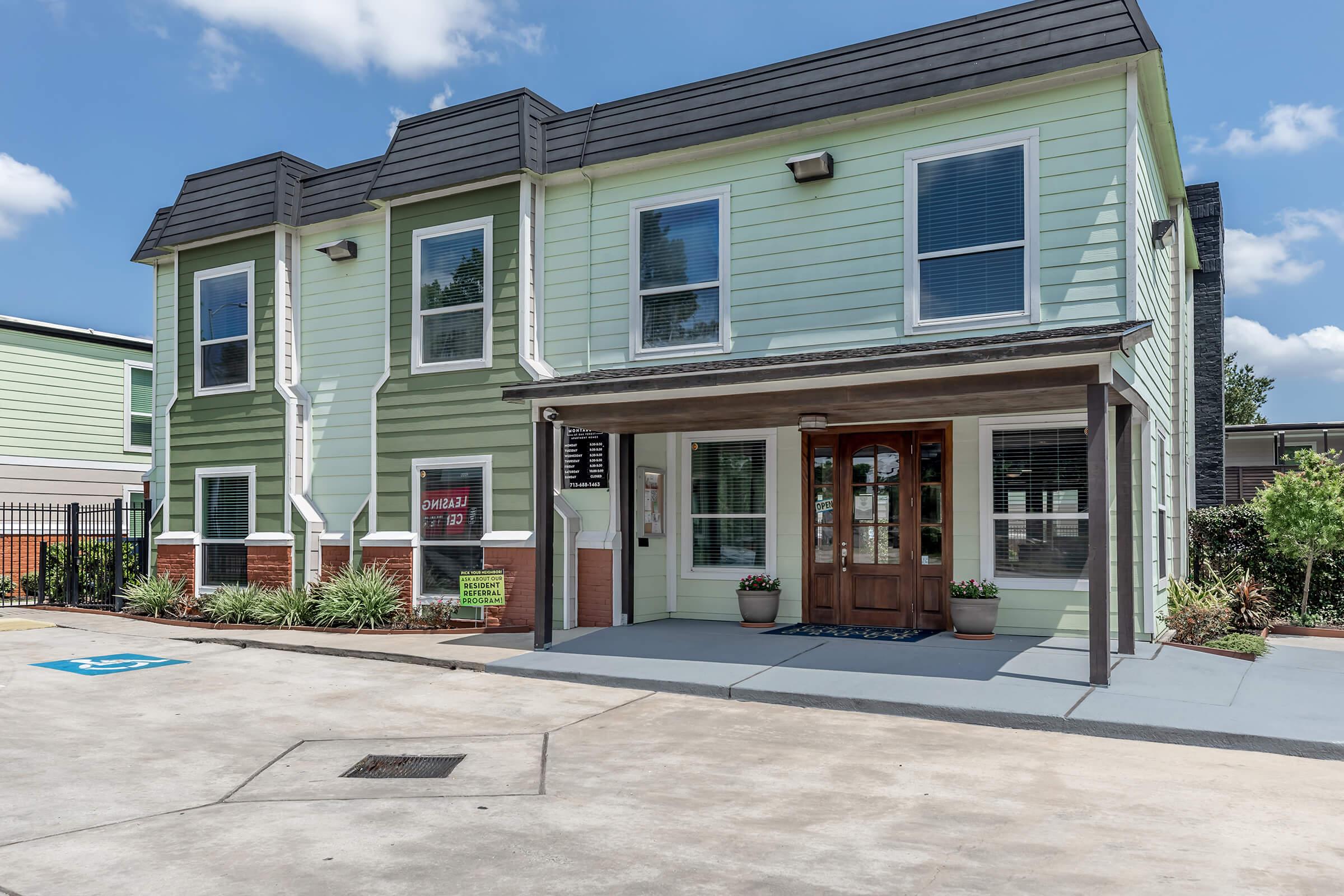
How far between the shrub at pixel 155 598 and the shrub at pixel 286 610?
2235 millimetres

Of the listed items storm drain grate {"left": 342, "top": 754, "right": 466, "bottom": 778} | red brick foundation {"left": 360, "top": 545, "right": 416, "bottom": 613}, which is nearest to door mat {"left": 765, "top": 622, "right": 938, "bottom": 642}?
red brick foundation {"left": 360, "top": 545, "right": 416, "bottom": 613}

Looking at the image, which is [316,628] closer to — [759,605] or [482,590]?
[482,590]

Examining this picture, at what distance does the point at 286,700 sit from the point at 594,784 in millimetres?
3993

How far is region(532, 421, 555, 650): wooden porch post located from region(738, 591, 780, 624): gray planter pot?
2.48 meters

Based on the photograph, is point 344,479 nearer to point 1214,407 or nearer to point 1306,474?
point 1306,474

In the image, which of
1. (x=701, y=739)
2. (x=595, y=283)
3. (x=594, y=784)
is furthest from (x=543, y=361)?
(x=594, y=784)

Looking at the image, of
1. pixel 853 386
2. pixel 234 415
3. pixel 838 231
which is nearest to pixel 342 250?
pixel 234 415

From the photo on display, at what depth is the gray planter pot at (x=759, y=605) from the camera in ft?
38.2

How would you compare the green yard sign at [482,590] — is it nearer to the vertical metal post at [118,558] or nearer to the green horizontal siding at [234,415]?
the green horizontal siding at [234,415]

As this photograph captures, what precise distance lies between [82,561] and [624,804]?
14.7 metres

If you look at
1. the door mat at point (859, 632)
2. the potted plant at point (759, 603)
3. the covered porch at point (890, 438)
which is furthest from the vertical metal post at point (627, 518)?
the door mat at point (859, 632)

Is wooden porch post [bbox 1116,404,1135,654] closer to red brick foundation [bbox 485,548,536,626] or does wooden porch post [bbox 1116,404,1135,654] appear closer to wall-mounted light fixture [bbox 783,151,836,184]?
wall-mounted light fixture [bbox 783,151,836,184]

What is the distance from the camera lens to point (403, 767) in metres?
6.30

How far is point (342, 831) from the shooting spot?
4.89 meters
